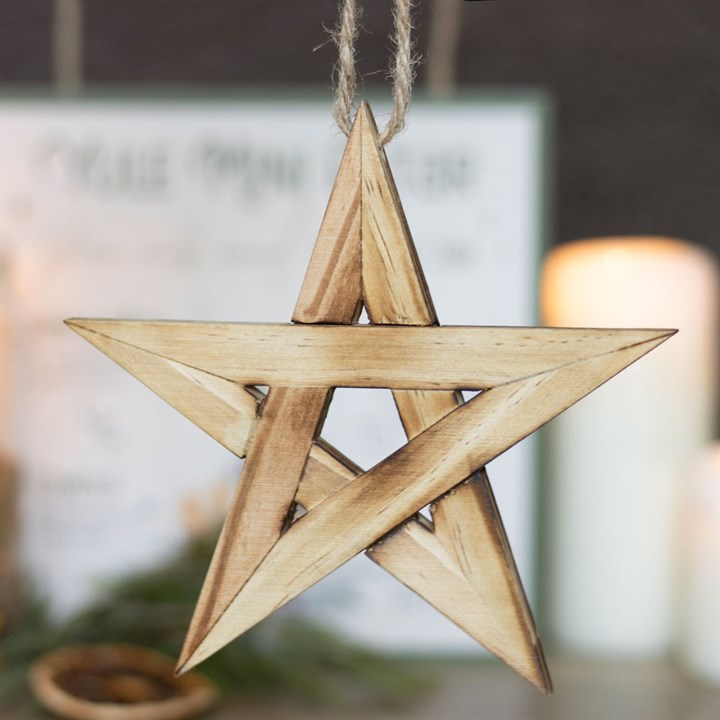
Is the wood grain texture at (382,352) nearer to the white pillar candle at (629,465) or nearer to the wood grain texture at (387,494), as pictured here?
the wood grain texture at (387,494)

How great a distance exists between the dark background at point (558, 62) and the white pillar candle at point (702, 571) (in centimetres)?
24

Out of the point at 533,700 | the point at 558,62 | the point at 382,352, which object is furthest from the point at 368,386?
the point at 558,62

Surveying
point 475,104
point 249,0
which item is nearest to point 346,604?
point 475,104

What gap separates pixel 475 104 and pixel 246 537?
322mm

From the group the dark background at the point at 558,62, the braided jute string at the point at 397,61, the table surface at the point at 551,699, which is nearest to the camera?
the braided jute string at the point at 397,61

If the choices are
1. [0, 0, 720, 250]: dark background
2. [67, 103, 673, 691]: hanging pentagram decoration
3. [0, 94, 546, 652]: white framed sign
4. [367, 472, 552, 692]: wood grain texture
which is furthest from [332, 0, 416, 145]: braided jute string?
[0, 0, 720, 250]: dark background

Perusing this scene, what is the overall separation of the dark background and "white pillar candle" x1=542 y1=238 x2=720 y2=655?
0.14m

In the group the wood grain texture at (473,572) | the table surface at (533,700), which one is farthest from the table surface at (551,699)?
the wood grain texture at (473,572)

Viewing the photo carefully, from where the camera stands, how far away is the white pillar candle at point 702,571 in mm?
420

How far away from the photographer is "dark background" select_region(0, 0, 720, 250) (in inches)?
22.8

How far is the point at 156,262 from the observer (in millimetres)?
489

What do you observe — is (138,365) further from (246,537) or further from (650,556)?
(650,556)

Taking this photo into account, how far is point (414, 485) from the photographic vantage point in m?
0.25

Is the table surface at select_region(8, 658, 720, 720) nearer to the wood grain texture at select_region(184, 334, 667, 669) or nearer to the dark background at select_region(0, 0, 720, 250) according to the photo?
the wood grain texture at select_region(184, 334, 667, 669)
